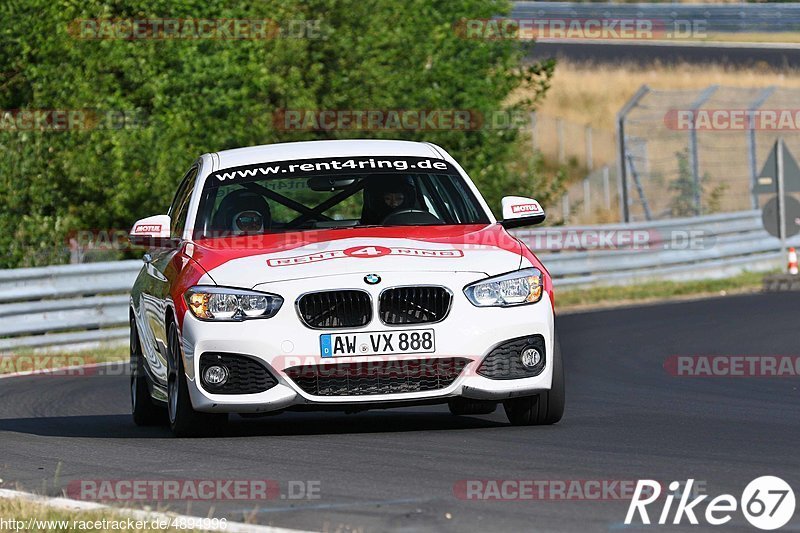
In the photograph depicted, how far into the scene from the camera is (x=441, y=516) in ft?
19.7

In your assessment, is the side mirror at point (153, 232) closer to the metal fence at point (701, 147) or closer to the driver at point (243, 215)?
the driver at point (243, 215)

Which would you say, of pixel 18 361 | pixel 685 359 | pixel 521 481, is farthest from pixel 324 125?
pixel 521 481

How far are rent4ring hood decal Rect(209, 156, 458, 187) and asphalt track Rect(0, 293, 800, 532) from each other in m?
1.46

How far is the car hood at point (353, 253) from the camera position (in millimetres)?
8531

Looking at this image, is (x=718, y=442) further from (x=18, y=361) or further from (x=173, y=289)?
(x=18, y=361)

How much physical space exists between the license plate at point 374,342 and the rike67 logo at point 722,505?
6.56 ft

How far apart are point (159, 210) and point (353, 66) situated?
16.1 feet

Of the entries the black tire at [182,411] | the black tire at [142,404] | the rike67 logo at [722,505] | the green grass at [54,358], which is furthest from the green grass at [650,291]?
the rike67 logo at [722,505]

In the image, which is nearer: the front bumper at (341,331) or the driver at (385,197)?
the front bumper at (341,331)

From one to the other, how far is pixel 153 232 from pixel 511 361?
240 cm

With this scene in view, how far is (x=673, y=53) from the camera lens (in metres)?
50.6

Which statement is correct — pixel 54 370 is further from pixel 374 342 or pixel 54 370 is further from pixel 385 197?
pixel 374 342
